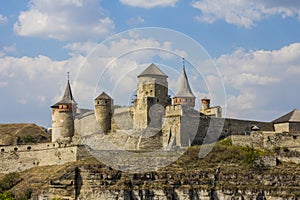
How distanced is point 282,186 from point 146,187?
15132 mm

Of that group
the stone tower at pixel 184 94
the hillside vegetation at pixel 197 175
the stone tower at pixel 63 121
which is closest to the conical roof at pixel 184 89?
the stone tower at pixel 184 94

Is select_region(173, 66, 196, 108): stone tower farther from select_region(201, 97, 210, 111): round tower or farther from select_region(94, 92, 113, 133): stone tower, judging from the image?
select_region(94, 92, 113, 133): stone tower

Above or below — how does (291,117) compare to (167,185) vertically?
above

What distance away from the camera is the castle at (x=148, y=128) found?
3310 inches

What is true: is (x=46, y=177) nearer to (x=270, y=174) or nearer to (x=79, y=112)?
(x=79, y=112)

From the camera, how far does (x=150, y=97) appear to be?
283 ft

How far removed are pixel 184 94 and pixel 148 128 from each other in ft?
27.6

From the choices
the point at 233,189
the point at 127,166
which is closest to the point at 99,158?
the point at 127,166

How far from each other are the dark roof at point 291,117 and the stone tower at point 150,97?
632 inches

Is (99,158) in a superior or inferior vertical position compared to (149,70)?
inferior

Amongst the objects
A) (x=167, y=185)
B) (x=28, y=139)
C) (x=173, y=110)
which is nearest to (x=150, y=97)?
(x=173, y=110)

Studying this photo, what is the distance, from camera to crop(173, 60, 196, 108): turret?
293 ft

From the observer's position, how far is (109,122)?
289 ft

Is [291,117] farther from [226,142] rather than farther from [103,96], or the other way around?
[103,96]
